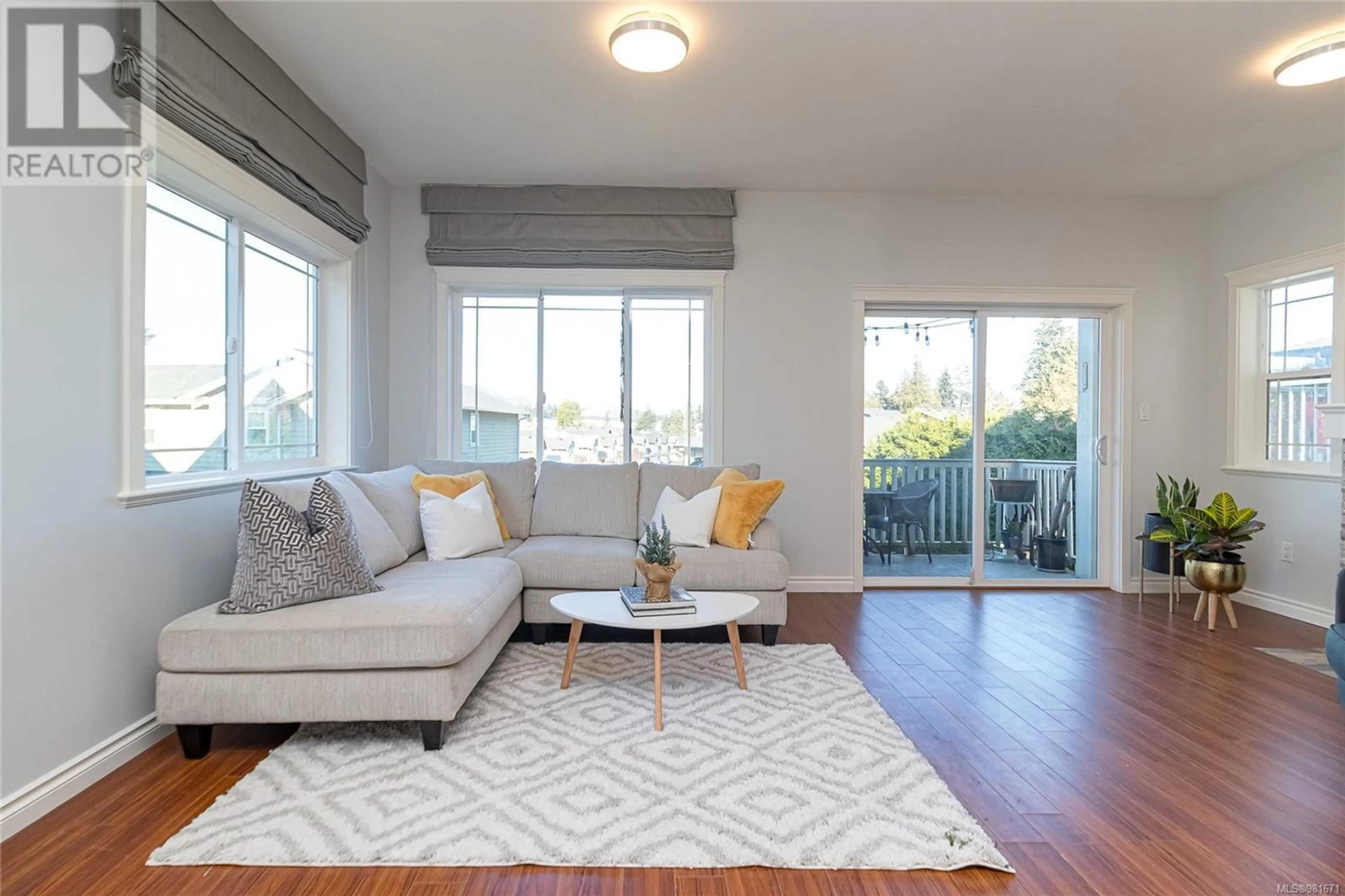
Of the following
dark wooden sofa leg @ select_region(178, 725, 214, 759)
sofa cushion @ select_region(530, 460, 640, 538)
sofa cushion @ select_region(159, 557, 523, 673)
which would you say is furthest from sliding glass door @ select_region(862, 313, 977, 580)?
dark wooden sofa leg @ select_region(178, 725, 214, 759)

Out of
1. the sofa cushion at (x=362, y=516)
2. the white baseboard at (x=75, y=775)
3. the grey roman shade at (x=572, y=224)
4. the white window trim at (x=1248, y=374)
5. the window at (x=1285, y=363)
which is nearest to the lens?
the white baseboard at (x=75, y=775)

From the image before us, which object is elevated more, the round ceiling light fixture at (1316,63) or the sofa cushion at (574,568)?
the round ceiling light fixture at (1316,63)

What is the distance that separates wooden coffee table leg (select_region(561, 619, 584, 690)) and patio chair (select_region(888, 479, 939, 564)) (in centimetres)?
279

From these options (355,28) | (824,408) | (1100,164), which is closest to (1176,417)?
(1100,164)

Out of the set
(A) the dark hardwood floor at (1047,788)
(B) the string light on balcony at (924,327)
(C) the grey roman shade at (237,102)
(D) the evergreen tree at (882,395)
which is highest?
(C) the grey roman shade at (237,102)

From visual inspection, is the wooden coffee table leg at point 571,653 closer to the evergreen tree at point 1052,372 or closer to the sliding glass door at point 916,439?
the sliding glass door at point 916,439

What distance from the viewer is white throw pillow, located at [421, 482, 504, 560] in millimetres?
3182

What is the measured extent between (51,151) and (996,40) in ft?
10.8

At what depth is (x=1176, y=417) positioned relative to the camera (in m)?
4.51

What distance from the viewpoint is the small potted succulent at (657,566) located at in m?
2.47

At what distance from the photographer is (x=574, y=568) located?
10.5ft

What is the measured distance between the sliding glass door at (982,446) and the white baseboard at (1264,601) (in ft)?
1.13

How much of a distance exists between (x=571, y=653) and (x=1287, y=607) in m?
4.32

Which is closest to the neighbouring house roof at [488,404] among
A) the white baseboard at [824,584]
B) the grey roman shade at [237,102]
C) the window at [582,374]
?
the window at [582,374]
